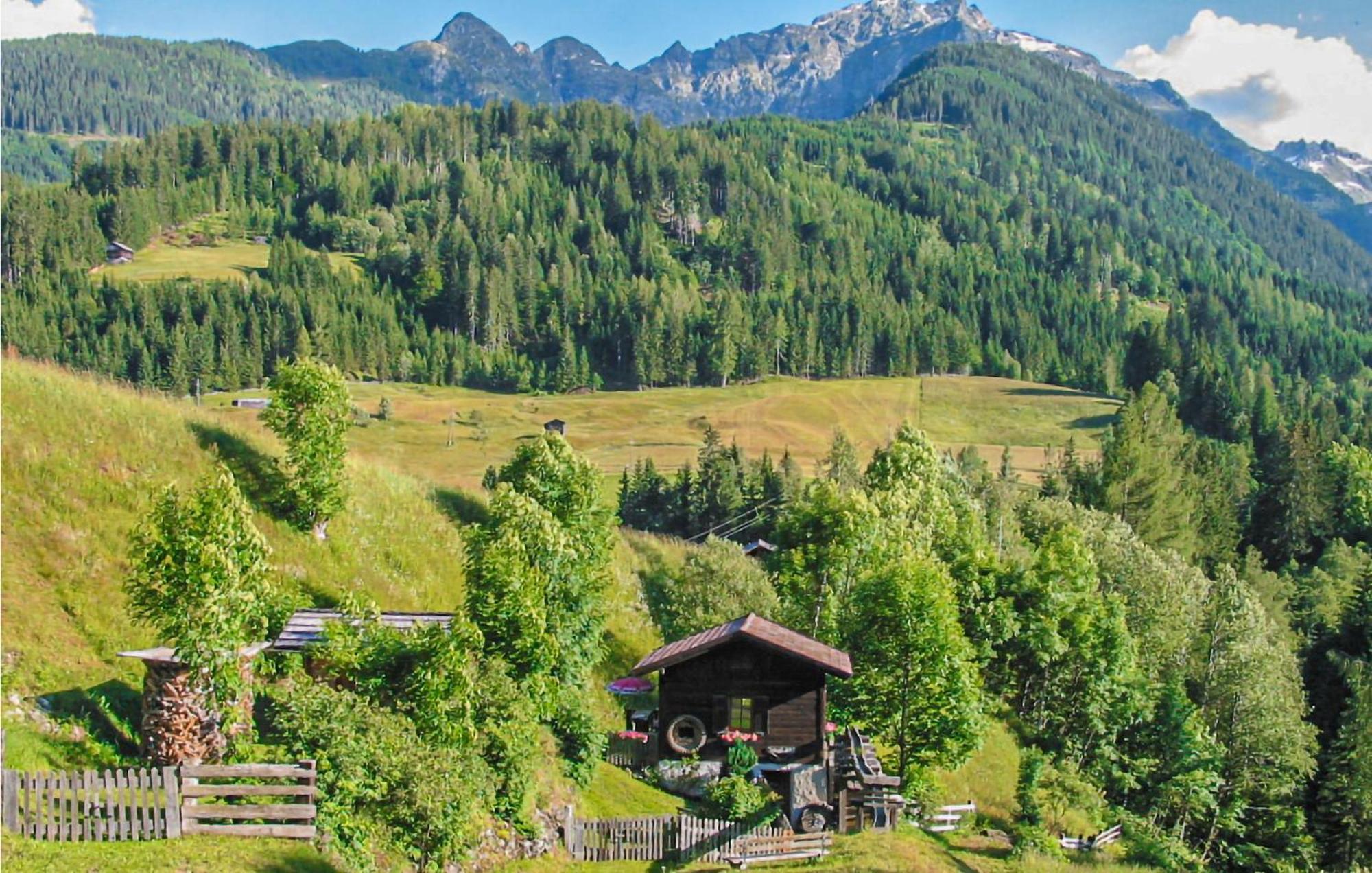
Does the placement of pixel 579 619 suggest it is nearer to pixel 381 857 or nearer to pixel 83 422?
pixel 381 857

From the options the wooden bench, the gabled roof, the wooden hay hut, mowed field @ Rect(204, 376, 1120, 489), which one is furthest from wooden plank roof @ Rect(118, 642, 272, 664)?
mowed field @ Rect(204, 376, 1120, 489)

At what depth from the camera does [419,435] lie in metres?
146

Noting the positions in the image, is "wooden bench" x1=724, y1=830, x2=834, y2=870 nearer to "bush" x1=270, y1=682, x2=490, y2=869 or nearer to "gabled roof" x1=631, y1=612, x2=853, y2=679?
"gabled roof" x1=631, y1=612, x2=853, y2=679

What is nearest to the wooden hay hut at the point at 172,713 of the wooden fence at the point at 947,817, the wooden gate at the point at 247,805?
the wooden gate at the point at 247,805

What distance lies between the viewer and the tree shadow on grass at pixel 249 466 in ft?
135

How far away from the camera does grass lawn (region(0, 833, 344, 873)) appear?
1900 centimetres

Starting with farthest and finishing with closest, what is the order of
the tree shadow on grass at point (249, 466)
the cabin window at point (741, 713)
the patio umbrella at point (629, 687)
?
1. the patio umbrella at point (629, 687)
2. the cabin window at point (741, 713)
3. the tree shadow on grass at point (249, 466)

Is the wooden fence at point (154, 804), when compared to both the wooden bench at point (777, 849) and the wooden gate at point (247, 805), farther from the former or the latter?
the wooden bench at point (777, 849)

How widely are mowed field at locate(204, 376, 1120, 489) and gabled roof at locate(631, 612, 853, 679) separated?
240 feet

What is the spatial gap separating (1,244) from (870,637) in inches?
8173

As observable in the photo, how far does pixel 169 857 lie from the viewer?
66.9ft

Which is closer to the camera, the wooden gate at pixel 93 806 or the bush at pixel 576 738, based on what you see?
the wooden gate at pixel 93 806

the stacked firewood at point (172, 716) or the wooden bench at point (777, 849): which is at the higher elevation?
the stacked firewood at point (172, 716)

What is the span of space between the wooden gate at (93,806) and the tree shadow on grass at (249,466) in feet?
65.1
